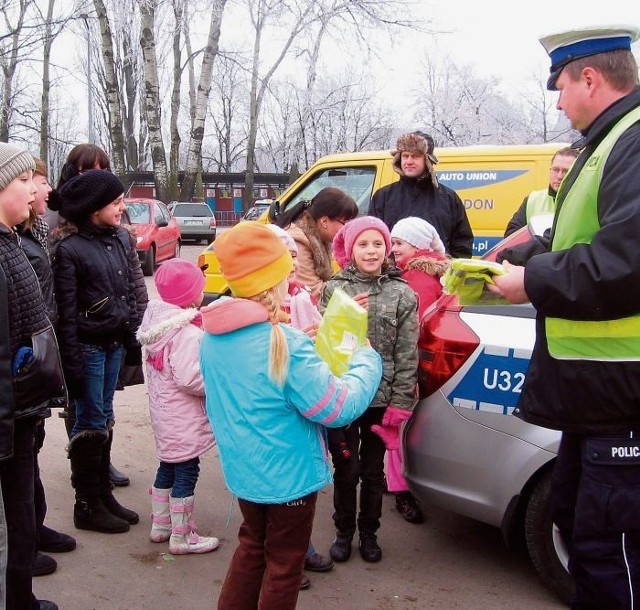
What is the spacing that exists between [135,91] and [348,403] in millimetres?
43200

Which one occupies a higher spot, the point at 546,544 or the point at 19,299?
the point at 19,299

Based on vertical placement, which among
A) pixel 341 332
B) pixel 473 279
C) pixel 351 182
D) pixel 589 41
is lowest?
pixel 341 332

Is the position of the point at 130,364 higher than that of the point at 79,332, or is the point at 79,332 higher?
the point at 79,332

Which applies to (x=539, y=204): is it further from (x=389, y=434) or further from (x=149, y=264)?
(x=149, y=264)

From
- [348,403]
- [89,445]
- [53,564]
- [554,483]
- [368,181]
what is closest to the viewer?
[554,483]

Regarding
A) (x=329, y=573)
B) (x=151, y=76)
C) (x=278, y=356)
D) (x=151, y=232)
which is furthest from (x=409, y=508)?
(x=151, y=76)

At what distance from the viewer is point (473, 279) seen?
2205mm

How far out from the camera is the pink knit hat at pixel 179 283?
3494 mm

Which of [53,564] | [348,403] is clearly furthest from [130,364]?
[348,403]

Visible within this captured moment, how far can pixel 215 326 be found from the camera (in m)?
2.43

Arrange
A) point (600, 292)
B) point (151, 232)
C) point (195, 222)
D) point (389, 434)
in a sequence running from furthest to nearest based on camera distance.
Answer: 1. point (195, 222)
2. point (151, 232)
3. point (389, 434)
4. point (600, 292)

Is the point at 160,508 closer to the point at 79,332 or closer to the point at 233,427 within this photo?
the point at 79,332

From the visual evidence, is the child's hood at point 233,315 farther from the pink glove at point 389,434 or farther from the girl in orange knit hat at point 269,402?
the pink glove at point 389,434

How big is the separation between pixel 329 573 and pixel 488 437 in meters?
1.06
